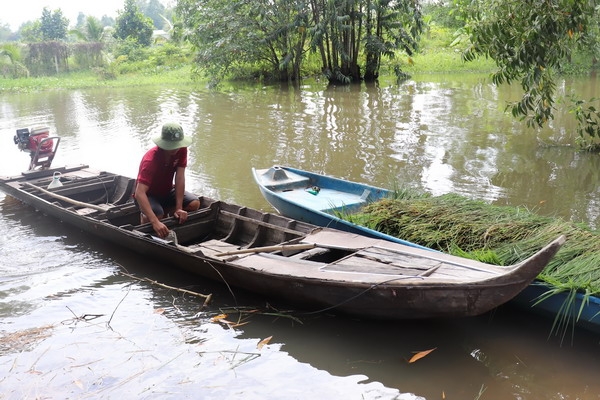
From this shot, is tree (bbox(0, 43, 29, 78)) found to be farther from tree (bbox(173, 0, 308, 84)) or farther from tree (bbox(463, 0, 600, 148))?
tree (bbox(463, 0, 600, 148))

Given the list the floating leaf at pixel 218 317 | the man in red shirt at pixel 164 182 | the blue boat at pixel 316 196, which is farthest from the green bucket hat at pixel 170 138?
the floating leaf at pixel 218 317

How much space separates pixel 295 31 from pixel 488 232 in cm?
1557

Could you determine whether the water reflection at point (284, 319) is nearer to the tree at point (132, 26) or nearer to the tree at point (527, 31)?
the tree at point (527, 31)

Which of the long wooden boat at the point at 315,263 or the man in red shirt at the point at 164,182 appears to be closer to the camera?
the long wooden boat at the point at 315,263

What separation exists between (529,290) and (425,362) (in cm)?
94

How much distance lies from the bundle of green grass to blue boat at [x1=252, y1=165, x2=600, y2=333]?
112 millimetres

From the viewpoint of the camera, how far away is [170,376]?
3.96 m

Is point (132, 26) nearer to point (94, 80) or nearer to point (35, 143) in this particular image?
point (94, 80)

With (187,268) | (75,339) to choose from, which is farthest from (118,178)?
(75,339)

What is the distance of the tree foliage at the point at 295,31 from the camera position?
1819 centimetres

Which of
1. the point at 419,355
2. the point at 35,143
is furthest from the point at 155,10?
the point at 419,355

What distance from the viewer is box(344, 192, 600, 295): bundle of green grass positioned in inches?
160

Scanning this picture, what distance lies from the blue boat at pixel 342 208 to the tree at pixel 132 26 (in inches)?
1031

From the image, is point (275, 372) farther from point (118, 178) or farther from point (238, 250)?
point (118, 178)
